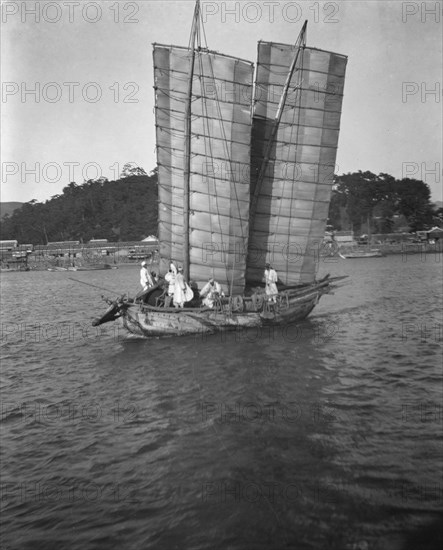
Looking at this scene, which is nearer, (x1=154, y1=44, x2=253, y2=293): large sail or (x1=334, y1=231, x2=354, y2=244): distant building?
(x1=154, y1=44, x2=253, y2=293): large sail

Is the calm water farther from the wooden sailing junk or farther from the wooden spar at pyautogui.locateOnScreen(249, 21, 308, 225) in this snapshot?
the wooden spar at pyautogui.locateOnScreen(249, 21, 308, 225)

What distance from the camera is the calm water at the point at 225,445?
6.70 m

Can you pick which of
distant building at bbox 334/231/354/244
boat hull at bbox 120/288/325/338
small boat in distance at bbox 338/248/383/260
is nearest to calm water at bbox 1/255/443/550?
boat hull at bbox 120/288/325/338

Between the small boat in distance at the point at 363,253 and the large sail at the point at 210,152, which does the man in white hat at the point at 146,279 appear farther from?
the small boat in distance at the point at 363,253

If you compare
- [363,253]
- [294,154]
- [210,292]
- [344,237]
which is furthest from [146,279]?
[344,237]

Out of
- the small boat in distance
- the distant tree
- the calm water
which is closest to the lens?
the calm water

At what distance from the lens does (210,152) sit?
67.4 ft

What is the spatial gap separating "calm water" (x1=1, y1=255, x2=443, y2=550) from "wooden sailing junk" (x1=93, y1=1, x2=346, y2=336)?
2198mm

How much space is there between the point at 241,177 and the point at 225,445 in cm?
1377

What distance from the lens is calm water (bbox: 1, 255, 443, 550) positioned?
6695mm

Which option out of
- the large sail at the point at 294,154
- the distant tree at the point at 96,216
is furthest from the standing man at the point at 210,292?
the distant tree at the point at 96,216

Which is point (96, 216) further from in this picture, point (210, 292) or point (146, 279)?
point (210, 292)

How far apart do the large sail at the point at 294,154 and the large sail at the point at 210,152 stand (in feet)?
7.72

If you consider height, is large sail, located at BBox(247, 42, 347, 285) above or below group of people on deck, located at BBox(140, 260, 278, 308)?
above
